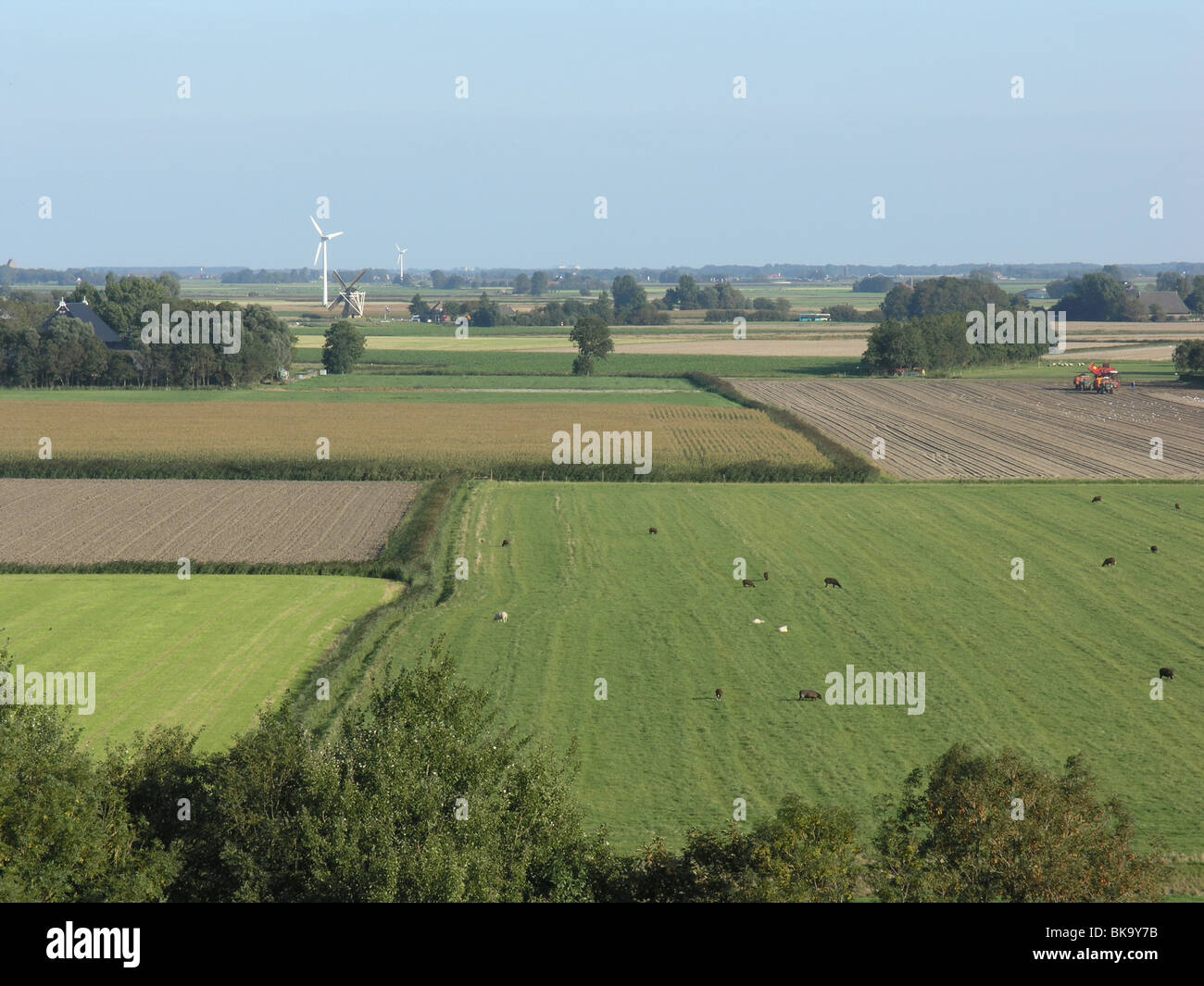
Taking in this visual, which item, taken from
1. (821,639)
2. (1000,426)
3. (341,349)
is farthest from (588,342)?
(821,639)

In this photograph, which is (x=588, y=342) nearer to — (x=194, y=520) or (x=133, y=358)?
(x=133, y=358)

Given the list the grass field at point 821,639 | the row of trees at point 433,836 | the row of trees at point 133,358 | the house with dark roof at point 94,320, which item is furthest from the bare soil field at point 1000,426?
the house with dark roof at point 94,320

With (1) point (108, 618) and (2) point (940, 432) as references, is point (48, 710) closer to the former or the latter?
(1) point (108, 618)

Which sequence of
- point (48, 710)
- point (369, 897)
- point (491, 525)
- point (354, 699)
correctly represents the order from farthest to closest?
1. point (491, 525)
2. point (354, 699)
3. point (48, 710)
4. point (369, 897)

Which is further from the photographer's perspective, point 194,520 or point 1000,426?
point 1000,426

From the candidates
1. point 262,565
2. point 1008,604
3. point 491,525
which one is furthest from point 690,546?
point 262,565

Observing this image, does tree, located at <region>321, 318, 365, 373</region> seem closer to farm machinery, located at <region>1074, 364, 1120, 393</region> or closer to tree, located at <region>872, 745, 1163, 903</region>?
farm machinery, located at <region>1074, 364, 1120, 393</region>
